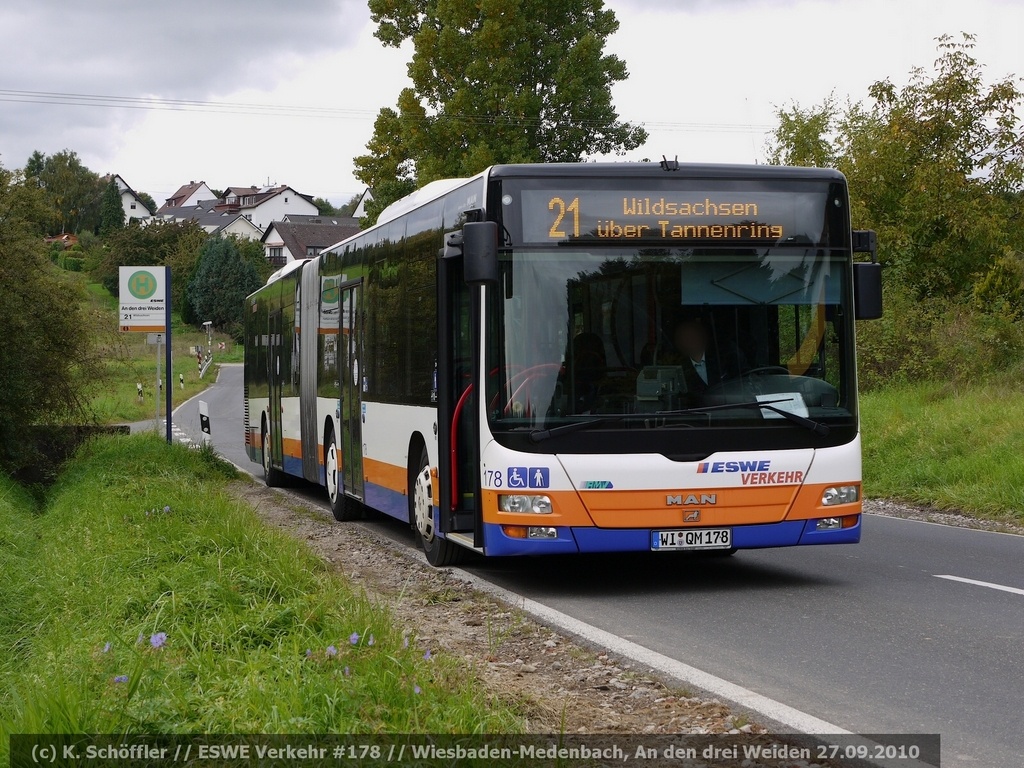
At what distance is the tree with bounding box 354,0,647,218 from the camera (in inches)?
1593

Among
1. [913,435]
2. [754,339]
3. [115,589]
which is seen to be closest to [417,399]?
[754,339]

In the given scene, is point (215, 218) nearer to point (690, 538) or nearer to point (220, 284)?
point (220, 284)

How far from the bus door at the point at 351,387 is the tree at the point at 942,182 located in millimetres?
14099

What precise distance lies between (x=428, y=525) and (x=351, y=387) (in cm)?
365

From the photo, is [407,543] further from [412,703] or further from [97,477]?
[412,703]

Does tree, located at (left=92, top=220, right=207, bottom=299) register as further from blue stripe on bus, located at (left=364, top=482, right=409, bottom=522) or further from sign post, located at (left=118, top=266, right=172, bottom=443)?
blue stripe on bus, located at (left=364, top=482, right=409, bottom=522)

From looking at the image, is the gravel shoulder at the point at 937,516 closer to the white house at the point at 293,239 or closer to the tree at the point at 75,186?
the white house at the point at 293,239

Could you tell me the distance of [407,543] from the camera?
44.1 ft

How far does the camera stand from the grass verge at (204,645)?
5121 millimetres

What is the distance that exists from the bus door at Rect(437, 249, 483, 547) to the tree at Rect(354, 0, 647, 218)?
29250mm

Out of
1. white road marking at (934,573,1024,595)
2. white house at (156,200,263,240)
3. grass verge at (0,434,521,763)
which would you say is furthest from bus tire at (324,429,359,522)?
white house at (156,200,263,240)

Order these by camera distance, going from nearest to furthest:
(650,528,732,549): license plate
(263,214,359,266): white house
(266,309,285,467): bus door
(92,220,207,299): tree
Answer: (650,528,732,549): license plate → (266,309,285,467): bus door → (92,220,207,299): tree → (263,214,359,266): white house

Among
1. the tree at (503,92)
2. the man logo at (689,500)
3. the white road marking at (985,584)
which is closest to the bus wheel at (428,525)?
the man logo at (689,500)

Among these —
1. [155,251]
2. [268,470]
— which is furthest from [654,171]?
[155,251]
